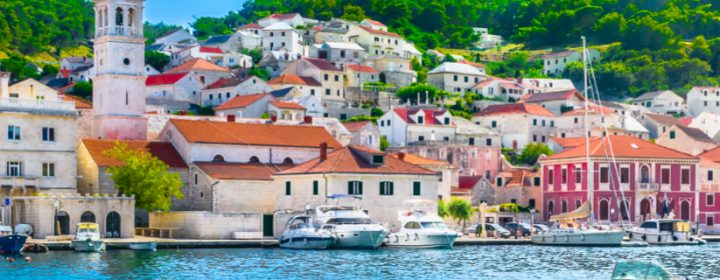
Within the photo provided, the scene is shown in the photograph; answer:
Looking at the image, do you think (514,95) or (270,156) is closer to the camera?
(270,156)

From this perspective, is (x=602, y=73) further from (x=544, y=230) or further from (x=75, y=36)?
(x=544, y=230)

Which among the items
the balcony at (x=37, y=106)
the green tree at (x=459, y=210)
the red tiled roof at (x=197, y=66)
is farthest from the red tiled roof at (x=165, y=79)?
the balcony at (x=37, y=106)

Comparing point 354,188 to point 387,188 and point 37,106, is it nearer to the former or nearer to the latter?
point 387,188

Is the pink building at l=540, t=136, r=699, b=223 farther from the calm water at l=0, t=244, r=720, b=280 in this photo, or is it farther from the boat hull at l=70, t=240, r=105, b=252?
the boat hull at l=70, t=240, r=105, b=252

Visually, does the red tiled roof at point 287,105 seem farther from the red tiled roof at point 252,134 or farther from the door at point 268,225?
the door at point 268,225

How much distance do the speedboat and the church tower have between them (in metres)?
30.9

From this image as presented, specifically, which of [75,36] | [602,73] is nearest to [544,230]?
[602,73]

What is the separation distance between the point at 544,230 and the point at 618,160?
1284 centimetres

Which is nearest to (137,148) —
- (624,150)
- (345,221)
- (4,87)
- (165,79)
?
(4,87)

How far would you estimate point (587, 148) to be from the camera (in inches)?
3669

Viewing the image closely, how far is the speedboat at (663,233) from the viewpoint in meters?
85.2

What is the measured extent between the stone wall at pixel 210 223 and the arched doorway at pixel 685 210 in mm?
34169

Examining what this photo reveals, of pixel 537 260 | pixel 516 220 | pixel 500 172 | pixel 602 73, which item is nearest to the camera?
pixel 537 260

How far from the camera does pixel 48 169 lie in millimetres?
77812
